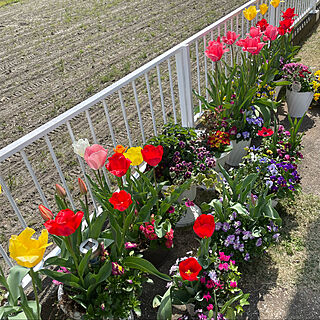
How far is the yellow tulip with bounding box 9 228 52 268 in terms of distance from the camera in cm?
136

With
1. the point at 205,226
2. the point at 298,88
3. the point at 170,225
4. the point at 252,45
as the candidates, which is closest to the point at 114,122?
the point at 252,45

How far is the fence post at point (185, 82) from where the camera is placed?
307 centimetres

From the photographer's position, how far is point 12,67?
21.2 feet

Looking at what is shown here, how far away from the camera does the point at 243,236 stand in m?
2.23

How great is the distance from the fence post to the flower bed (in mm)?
180

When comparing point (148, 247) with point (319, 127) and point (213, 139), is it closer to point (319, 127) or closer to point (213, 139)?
point (213, 139)

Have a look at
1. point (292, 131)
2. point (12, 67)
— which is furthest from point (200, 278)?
point (12, 67)

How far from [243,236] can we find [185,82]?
1.55 meters

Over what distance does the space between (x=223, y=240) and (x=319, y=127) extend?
2133 mm

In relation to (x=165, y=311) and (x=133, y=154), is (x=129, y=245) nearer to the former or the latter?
(x=165, y=311)

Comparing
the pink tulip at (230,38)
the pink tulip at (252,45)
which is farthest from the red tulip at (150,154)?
the pink tulip at (230,38)

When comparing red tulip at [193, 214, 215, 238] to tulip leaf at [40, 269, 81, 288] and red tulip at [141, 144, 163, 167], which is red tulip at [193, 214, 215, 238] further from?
tulip leaf at [40, 269, 81, 288]

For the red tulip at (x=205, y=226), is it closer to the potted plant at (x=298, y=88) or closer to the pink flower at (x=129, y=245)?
the pink flower at (x=129, y=245)

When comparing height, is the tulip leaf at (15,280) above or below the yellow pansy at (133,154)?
below
